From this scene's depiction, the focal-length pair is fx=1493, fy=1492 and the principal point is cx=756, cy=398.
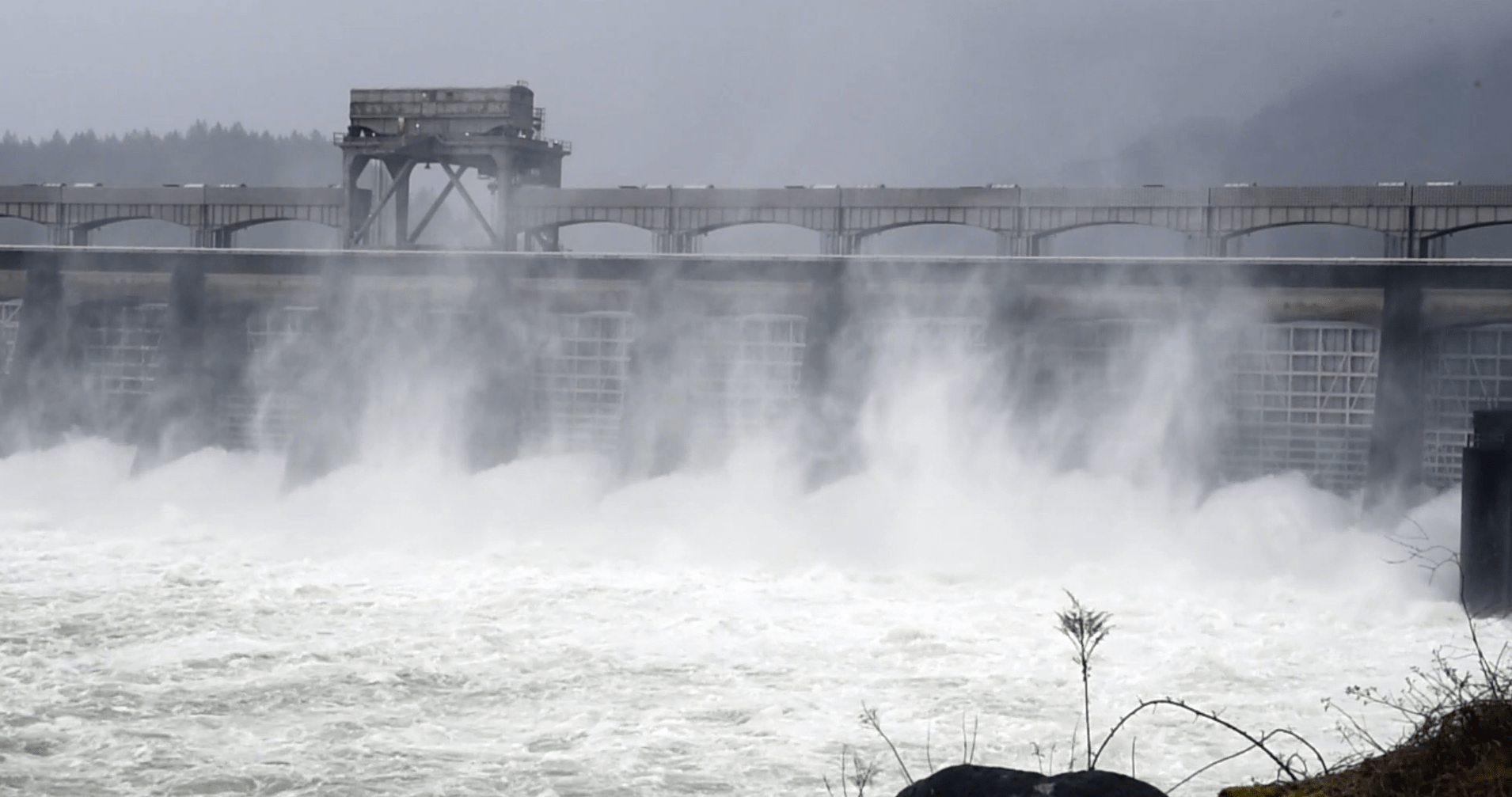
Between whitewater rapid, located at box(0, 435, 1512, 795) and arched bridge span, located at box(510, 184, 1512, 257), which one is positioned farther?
arched bridge span, located at box(510, 184, 1512, 257)

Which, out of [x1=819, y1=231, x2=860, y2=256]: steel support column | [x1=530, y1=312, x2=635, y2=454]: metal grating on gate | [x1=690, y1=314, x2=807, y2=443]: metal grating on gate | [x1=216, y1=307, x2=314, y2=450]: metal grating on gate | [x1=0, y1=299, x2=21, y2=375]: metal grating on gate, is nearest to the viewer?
[x1=690, y1=314, x2=807, y2=443]: metal grating on gate

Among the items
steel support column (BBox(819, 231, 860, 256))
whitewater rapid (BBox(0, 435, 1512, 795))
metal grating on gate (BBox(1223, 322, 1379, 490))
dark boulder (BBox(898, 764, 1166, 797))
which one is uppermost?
steel support column (BBox(819, 231, 860, 256))

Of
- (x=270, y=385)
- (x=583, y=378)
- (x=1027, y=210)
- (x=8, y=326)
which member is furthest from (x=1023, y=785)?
(x=8, y=326)

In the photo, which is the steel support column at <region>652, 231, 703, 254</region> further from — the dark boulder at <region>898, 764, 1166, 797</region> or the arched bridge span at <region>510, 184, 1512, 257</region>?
the dark boulder at <region>898, 764, 1166, 797</region>

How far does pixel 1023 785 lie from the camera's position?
15.7ft

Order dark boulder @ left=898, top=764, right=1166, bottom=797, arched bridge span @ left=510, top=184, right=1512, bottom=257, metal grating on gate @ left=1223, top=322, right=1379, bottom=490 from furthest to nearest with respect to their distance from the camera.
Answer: arched bridge span @ left=510, top=184, right=1512, bottom=257 < metal grating on gate @ left=1223, top=322, right=1379, bottom=490 < dark boulder @ left=898, top=764, right=1166, bottom=797

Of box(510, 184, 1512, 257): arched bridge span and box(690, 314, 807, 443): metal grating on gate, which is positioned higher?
box(510, 184, 1512, 257): arched bridge span

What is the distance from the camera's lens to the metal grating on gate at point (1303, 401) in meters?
24.7

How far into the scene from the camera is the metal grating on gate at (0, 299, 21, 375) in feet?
120

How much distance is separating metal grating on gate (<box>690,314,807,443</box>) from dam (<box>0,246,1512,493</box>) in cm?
5

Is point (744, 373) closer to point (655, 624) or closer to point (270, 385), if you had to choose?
point (655, 624)

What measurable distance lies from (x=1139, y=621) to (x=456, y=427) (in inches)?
642

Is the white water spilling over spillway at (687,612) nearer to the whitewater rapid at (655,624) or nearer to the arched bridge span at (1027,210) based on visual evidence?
the whitewater rapid at (655,624)

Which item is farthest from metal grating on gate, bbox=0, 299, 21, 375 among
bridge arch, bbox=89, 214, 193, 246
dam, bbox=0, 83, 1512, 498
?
bridge arch, bbox=89, 214, 193, 246
